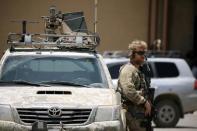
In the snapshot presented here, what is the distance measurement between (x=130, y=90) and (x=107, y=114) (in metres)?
0.96

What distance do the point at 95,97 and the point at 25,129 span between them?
102 cm

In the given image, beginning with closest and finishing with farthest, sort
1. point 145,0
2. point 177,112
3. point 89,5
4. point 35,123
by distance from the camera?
point 35,123 → point 89,5 → point 177,112 → point 145,0

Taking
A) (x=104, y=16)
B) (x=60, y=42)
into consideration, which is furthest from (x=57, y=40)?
(x=104, y=16)

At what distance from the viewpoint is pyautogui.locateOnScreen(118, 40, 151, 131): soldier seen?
31.5ft

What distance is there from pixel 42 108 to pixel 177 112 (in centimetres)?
986

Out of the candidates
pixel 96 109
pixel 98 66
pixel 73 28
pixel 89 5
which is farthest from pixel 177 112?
pixel 96 109

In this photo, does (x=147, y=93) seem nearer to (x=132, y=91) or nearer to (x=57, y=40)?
(x=132, y=91)

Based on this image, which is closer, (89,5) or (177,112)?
(89,5)

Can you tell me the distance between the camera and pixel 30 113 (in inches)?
339

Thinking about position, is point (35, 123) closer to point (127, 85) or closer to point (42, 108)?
point (42, 108)

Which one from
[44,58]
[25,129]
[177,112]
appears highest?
[44,58]

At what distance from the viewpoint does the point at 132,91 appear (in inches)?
377

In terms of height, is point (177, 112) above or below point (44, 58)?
below

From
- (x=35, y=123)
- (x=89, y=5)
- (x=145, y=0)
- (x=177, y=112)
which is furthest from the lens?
(x=145, y=0)
